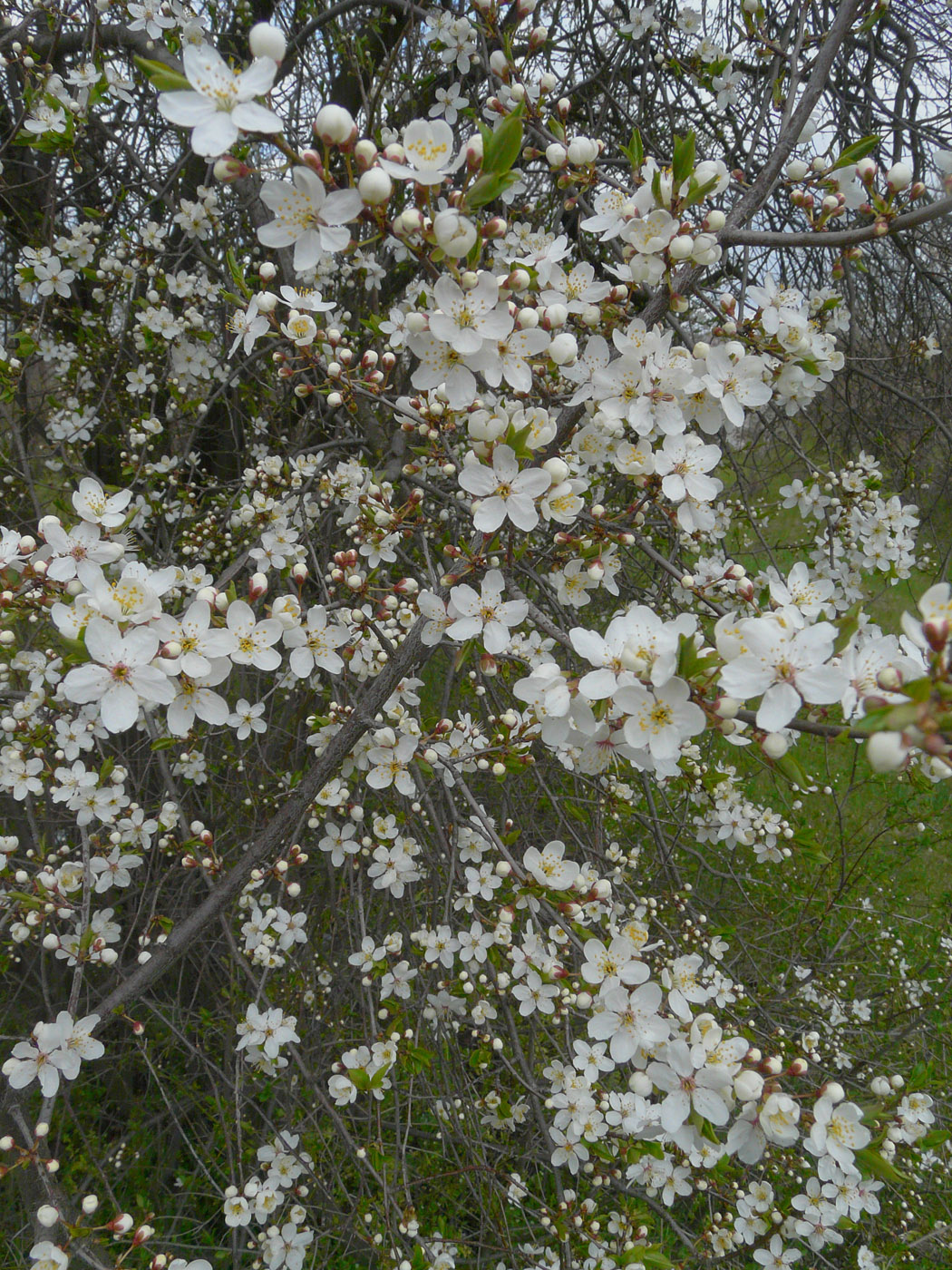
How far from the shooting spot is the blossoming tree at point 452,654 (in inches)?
49.3

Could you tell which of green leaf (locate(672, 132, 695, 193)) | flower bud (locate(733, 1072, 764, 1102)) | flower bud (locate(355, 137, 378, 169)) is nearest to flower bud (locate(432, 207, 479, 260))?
flower bud (locate(355, 137, 378, 169))

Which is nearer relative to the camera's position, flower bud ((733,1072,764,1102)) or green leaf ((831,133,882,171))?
flower bud ((733,1072,764,1102))

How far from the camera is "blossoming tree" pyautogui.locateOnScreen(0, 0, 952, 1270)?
1253mm

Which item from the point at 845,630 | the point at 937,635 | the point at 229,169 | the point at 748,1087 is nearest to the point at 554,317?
the point at 229,169

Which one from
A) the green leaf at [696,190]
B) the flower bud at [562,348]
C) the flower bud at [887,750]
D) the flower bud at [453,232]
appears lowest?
the flower bud at [887,750]

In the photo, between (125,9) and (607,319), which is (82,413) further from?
(607,319)

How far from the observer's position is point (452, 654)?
2695mm

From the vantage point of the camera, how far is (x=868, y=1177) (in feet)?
6.23

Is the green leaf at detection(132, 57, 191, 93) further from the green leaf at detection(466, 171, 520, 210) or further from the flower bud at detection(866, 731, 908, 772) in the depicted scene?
the flower bud at detection(866, 731, 908, 772)

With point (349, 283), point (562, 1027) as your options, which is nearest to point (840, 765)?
point (562, 1027)

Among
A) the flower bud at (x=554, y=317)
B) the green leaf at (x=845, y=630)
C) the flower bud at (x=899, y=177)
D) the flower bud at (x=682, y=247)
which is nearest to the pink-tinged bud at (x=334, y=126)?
the flower bud at (x=554, y=317)

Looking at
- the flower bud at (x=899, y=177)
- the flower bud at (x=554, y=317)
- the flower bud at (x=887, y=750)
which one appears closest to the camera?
the flower bud at (x=887, y=750)

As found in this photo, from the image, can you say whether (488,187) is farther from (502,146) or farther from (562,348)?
(562,348)

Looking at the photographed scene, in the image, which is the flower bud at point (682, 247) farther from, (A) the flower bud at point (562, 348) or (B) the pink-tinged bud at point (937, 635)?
(B) the pink-tinged bud at point (937, 635)
